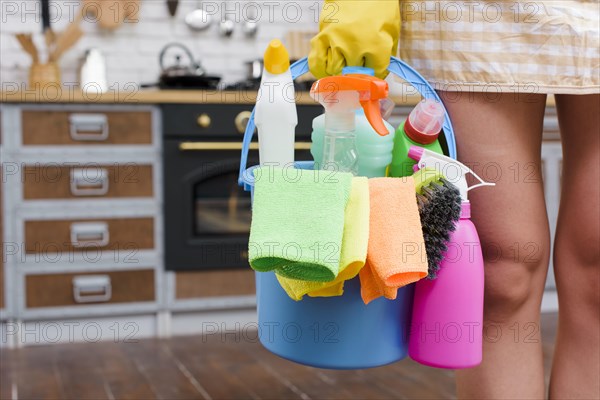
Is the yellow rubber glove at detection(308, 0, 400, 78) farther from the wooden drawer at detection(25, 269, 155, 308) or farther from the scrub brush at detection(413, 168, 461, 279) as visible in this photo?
the wooden drawer at detection(25, 269, 155, 308)

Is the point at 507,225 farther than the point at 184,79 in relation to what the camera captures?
No

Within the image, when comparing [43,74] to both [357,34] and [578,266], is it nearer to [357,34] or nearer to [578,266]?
[357,34]

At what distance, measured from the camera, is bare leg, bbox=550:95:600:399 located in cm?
110

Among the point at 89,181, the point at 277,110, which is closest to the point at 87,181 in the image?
the point at 89,181

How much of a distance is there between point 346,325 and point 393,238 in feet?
0.57

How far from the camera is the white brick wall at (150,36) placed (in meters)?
3.05

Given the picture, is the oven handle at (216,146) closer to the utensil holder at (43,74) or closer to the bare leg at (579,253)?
the utensil holder at (43,74)

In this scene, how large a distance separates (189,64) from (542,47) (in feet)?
7.91

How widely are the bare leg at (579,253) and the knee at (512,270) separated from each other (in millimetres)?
71

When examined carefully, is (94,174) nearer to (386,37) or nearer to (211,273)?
(211,273)

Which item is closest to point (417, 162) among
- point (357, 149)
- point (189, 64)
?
point (357, 149)

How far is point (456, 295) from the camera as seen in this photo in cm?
100

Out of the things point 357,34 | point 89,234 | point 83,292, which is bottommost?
point 83,292

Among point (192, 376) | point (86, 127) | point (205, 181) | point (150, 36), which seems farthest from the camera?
point (150, 36)
